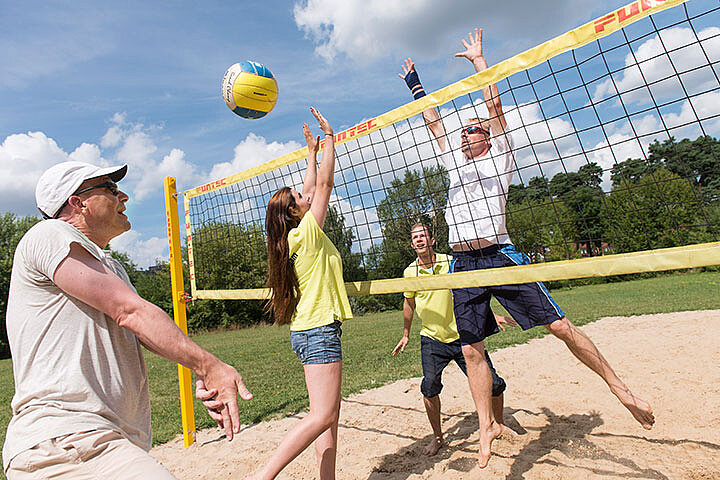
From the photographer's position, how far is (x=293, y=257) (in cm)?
292

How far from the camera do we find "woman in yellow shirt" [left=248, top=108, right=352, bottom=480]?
2.71 m

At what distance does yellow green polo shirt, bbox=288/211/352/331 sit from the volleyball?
155 centimetres

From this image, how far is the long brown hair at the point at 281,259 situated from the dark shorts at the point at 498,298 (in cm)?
123

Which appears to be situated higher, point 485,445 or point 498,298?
point 498,298

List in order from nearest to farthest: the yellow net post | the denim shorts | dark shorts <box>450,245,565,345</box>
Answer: the denim shorts, dark shorts <box>450,245,565,345</box>, the yellow net post

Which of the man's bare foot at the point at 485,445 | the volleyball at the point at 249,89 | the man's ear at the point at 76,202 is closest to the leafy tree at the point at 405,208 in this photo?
the volleyball at the point at 249,89

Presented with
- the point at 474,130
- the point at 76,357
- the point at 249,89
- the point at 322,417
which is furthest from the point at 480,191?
the point at 76,357

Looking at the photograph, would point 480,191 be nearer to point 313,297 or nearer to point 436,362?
point 313,297

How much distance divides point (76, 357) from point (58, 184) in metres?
0.61

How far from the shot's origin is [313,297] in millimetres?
2867

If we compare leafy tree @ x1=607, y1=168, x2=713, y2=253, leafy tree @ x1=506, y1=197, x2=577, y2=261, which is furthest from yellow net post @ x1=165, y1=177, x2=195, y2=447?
leafy tree @ x1=607, y1=168, x2=713, y2=253

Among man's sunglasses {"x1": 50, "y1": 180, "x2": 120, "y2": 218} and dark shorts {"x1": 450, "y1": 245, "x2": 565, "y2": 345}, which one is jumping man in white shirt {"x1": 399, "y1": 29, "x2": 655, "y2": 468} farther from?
man's sunglasses {"x1": 50, "y1": 180, "x2": 120, "y2": 218}

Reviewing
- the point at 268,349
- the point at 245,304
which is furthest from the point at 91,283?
the point at 245,304

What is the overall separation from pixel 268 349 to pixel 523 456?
359 inches
